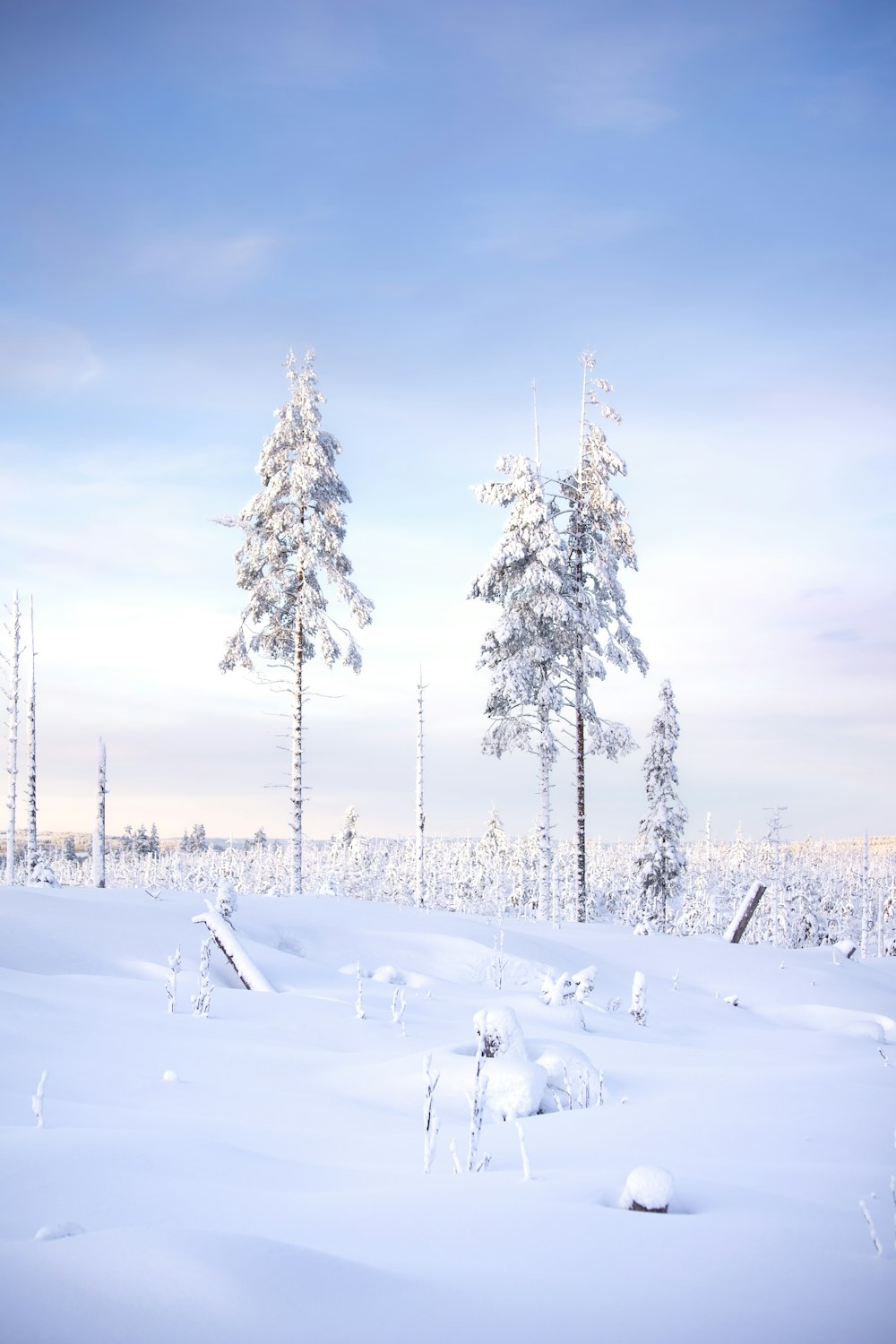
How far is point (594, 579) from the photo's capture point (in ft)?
73.4

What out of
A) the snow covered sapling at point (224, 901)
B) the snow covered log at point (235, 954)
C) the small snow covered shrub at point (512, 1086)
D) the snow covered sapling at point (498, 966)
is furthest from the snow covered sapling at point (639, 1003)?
the snow covered sapling at point (224, 901)

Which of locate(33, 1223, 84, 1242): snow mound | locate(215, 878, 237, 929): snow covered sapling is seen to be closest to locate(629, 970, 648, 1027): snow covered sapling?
locate(215, 878, 237, 929): snow covered sapling

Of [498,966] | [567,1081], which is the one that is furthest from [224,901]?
[567,1081]

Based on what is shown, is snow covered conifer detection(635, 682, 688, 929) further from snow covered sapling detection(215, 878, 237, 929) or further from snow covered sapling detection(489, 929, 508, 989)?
snow covered sapling detection(215, 878, 237, 929)

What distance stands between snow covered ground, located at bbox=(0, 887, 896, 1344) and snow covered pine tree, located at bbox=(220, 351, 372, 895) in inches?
561

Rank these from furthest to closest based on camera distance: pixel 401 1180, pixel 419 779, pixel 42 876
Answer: pixel 419 779, pixel 42 876, pixel 401 1180

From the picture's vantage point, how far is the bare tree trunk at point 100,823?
16.0 meters

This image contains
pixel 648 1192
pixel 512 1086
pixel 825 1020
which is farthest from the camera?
pixel 825 1020

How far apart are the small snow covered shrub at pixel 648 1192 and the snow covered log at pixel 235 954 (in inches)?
238

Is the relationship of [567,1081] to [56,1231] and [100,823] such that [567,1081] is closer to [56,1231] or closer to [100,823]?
[56,1231]

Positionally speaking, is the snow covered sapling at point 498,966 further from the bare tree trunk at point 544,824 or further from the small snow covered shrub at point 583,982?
the bare tree trunk at point 544,824

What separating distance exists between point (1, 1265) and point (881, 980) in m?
16.6

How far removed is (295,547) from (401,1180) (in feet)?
68.0

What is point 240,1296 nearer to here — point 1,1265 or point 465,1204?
point 1,1265
